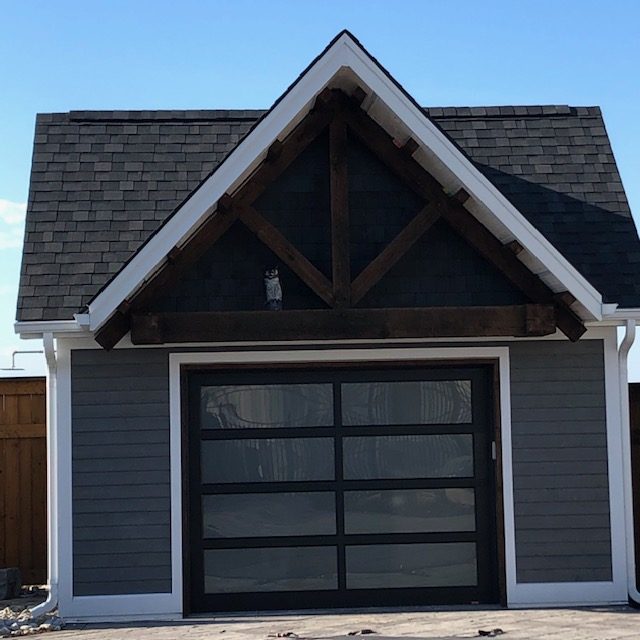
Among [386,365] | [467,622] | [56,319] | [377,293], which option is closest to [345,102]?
[377,293]

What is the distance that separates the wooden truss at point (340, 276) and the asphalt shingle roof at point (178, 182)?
2.47 feet

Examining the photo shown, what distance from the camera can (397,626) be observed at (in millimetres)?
8523

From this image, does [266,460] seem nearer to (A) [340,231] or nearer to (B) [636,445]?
(A) [340,231]

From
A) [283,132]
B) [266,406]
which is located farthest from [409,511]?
[283,132]

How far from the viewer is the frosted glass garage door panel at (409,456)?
31.8 feet

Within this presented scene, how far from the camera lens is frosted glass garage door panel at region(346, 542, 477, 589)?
31.6ft

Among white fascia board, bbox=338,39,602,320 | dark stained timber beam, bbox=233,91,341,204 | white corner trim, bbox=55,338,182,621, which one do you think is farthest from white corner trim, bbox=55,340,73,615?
white fascia board, bbox=338,39,602,320

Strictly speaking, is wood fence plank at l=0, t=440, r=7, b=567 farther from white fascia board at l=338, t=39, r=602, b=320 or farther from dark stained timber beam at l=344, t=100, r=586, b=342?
white fascia board at l=338, t=39, r=602, b=320

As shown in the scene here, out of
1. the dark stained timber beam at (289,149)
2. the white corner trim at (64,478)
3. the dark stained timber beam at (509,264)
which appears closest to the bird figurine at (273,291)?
the dark stained timber beam at (289,149)

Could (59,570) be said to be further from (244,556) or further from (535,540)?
(535,540)

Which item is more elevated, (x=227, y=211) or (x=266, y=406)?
(x=227, y=211)

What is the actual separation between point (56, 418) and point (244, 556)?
1.90 metres

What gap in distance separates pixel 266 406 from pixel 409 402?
1.19 m

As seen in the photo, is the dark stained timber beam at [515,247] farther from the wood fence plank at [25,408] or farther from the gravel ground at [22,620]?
the wood fence plank at [25,408]
